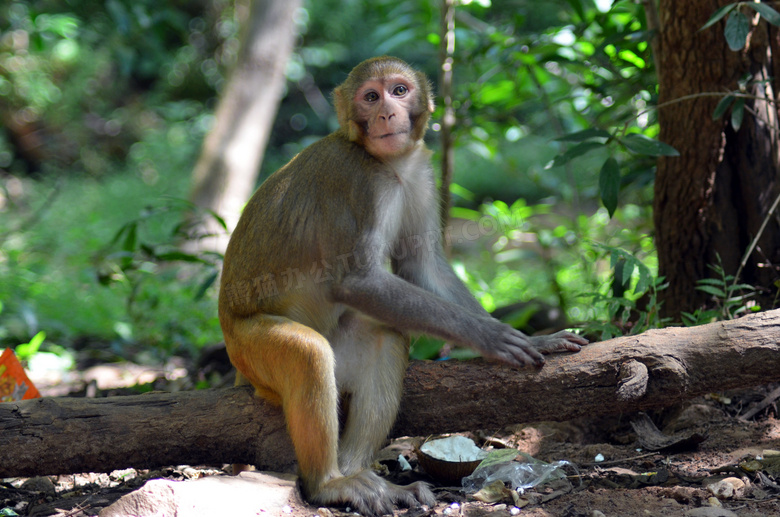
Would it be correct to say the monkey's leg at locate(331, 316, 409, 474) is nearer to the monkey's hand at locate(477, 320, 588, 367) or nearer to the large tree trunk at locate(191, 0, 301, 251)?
the monkey's hand at locate(477, 320, 588, 367)

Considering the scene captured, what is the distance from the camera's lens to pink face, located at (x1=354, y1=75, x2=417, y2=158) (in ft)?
13.6

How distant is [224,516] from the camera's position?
10.5ft

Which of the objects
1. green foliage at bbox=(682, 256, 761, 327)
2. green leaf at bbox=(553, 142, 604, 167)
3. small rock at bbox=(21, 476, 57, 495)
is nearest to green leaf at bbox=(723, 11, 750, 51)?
green leaf at bbox=(553, 142, 604, 167)

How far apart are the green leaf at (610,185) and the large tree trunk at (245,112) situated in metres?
6.37

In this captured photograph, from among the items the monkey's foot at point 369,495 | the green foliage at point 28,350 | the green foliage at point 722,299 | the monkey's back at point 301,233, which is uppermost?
the monkey's back at point 301,233

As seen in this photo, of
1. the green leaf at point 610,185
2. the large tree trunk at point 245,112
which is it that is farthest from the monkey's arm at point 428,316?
the large tree trunk at point 245,112

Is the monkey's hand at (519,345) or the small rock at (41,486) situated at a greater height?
the monkey's hand at (519,345)

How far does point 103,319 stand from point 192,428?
17.5 ft

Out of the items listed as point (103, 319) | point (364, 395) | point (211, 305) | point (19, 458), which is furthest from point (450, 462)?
point (103, 319)

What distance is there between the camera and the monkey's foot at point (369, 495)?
3480 millimetres

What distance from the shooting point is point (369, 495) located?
3512 mm

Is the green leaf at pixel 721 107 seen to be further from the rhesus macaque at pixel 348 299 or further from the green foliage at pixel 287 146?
the rhesus macaque at pixel 348 299

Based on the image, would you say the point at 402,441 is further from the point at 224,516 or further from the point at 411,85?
the point at 411,85

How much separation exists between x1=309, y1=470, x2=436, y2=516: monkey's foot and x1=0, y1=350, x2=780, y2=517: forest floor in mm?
56
